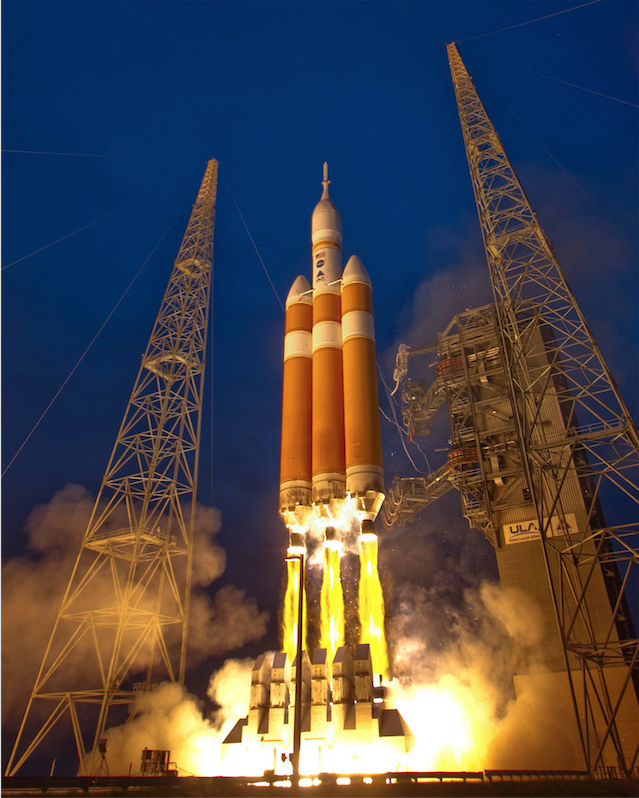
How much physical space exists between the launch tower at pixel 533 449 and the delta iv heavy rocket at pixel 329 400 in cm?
631

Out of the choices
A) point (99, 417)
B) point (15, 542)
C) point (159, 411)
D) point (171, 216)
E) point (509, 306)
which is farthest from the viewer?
point (171, 216)

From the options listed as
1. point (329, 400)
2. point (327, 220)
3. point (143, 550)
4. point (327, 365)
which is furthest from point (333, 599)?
point (327, 220)

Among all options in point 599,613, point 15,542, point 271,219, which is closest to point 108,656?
point 15,542

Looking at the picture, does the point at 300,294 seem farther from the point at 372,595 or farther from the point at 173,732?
the point at 173,732

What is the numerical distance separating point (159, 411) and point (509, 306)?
2082cm

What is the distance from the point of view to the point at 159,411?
34.3 metres

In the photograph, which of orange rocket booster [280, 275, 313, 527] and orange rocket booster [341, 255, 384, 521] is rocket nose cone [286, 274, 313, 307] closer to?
orange rocket booster [280, 275, 313, 527]

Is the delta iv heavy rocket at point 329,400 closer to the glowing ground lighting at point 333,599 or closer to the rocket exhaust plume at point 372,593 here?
the rocket exhaust plume at point 372,593

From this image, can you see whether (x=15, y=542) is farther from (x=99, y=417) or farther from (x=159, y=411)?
(x=159, y=411)

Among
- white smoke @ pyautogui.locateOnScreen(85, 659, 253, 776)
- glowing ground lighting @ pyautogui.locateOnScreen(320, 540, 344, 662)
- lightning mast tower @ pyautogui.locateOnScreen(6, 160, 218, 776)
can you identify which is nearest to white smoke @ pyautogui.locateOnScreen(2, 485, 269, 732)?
lightning mast tower @ pyautogui.locateOnScreen(6, 160, 218, 776)

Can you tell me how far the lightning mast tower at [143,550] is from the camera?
28.9 m

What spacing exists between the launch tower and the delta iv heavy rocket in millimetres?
6309

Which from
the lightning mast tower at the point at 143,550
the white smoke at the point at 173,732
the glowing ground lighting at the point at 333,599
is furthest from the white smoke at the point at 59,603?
the glowing ground lighting at the point at 333,599

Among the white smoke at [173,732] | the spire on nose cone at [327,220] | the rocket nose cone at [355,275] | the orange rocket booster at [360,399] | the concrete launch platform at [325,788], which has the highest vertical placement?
the spire on nose cone at [327,220]
